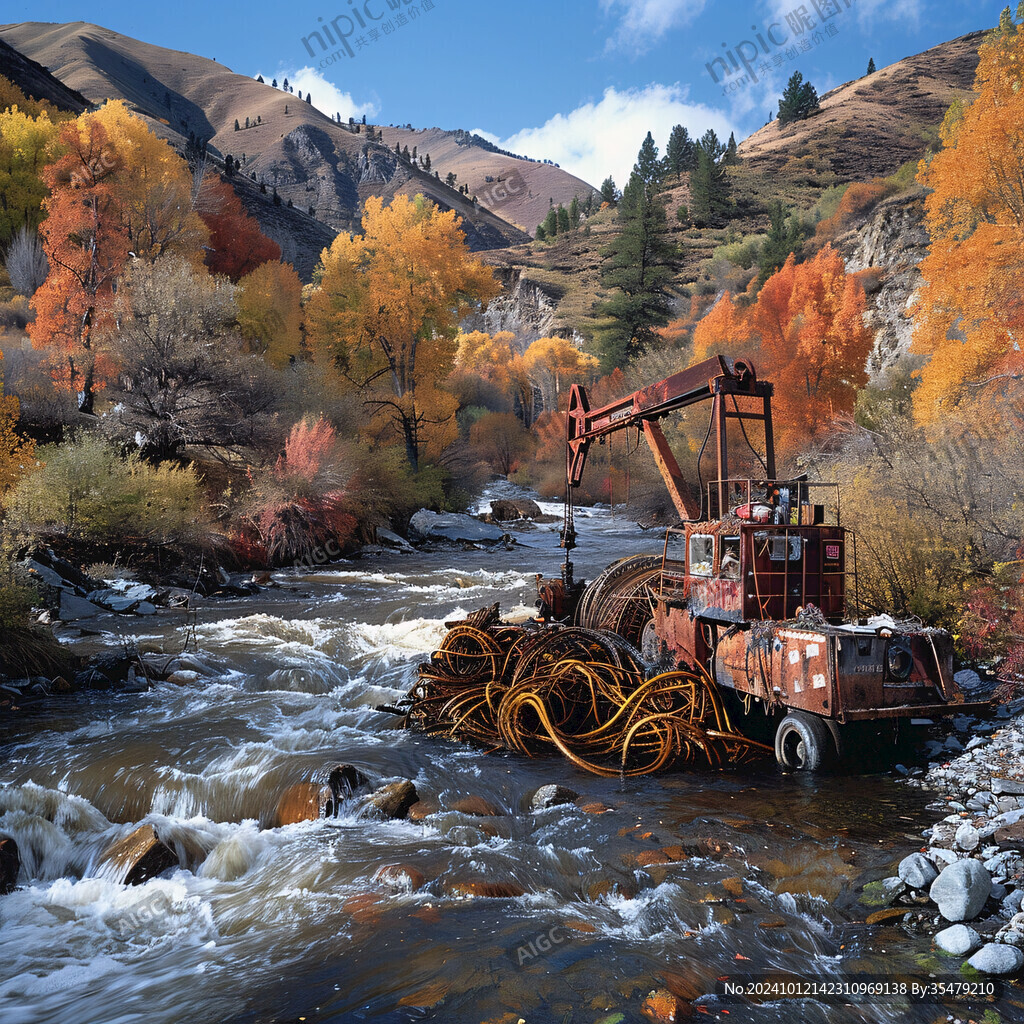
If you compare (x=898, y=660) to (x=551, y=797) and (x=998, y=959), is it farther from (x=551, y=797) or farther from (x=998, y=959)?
(x=551, y=797)

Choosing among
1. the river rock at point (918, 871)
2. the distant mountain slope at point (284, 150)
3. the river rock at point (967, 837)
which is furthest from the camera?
the distant mountain slope at point (284, 150)

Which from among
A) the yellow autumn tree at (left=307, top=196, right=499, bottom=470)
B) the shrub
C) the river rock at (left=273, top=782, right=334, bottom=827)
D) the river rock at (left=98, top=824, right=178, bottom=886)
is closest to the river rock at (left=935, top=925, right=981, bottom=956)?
the river rock at (left=273, top=782, right=334, bottom=827)

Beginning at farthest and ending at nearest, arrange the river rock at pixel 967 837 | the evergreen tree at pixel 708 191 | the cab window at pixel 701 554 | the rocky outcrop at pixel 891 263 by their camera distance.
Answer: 1. the evergreen tree at pixel 708 191
2. the rocky outcrop at pixel 891 263
3. the cab window at pixel 701 554
4. the river rock at pixel 967 837

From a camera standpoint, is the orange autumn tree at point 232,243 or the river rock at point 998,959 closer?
the river rock at point 998,959

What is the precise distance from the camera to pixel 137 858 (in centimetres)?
632

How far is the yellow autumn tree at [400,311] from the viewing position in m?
33.9

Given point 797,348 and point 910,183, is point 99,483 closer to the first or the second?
point 797,348

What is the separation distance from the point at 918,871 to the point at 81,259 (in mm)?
34332

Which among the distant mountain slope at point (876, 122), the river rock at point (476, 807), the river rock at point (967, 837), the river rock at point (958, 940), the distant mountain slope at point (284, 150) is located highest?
the distant mountain slope at point (284, 150)

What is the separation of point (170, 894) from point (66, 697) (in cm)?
596

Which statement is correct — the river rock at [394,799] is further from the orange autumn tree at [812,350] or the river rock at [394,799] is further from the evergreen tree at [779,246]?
the evergreen tree at [779,246]

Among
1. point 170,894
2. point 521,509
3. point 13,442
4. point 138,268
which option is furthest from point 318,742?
point 521,509

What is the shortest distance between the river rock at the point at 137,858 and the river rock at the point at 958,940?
20.8 feet

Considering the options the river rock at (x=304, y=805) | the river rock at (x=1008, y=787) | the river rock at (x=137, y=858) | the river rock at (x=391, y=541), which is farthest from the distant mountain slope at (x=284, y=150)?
the river rock at (x=1008, y=787)
